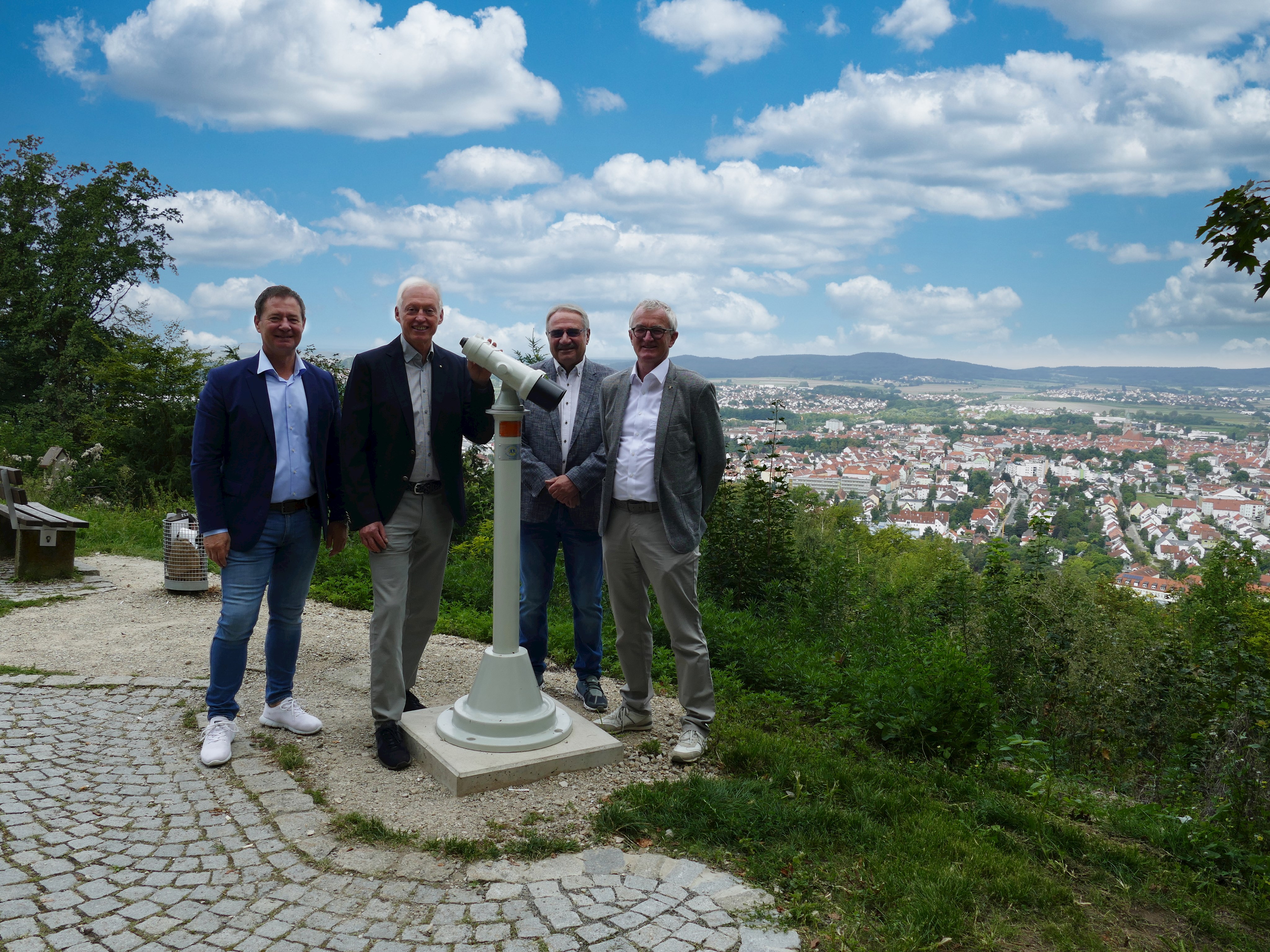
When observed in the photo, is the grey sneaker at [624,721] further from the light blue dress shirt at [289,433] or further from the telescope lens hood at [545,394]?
the light blue dress shirt at [289,433]

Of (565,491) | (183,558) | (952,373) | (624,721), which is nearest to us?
(565,491)

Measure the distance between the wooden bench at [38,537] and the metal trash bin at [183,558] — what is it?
1.23m

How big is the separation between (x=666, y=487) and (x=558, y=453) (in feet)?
2.62

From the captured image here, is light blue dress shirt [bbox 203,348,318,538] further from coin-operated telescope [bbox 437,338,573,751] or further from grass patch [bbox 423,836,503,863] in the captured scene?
grass patch [bbox 423,836,503,863]

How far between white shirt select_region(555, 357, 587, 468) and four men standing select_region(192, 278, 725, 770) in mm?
93

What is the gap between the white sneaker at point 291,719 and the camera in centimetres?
465

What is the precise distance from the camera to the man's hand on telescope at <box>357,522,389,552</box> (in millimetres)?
4199

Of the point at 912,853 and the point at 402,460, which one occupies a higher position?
the point at 402,460

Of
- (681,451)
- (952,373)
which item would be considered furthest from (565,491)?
(952,373)

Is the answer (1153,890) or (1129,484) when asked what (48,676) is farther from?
(1129,484)

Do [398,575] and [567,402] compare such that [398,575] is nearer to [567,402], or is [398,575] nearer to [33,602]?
[567,402]

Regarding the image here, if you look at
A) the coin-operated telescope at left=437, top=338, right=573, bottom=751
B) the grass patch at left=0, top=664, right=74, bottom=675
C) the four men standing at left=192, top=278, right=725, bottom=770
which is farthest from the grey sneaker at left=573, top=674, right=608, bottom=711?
the grass patch at left=0, top=664, right=74, bottom=675

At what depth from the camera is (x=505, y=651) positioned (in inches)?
170

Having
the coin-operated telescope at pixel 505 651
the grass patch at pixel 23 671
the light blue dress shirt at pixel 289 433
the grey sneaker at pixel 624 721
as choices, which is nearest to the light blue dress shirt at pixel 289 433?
the light blue dress shirt at pixel 289 433
